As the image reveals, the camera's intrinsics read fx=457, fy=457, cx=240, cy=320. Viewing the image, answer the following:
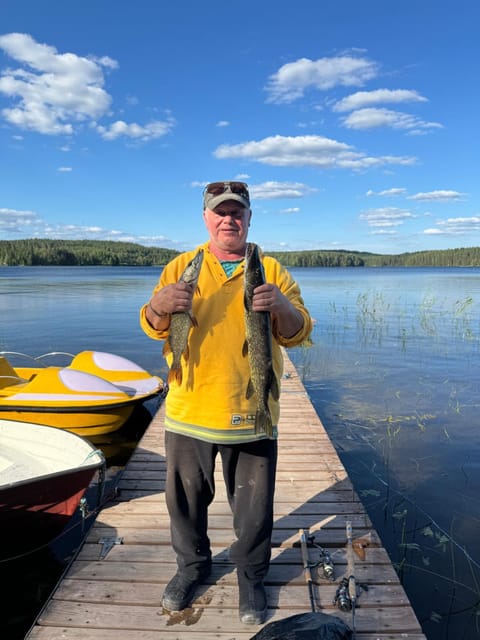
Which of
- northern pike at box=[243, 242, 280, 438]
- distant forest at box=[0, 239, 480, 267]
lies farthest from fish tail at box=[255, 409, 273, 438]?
distant forest at box=[0, 239, 480, 267]

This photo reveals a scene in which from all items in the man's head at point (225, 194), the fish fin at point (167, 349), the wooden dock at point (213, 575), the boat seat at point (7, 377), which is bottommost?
the wooden dock at point (213, 575)

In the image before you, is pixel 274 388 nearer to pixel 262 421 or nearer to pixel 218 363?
pixel 262 421

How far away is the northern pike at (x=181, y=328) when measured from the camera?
2822 mm

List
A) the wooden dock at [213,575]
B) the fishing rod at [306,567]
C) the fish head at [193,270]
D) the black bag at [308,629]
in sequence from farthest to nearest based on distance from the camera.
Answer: the fishing rod at [306,567] < the wooden dock at [213,575] < the fish head at [193,270] < the black bag at [308,629]

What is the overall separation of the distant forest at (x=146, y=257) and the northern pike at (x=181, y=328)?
104 metres

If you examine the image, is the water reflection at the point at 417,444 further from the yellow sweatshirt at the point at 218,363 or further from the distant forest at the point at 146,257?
the distant forest at the point at 146,257

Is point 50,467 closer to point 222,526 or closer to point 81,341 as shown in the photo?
point 222,526

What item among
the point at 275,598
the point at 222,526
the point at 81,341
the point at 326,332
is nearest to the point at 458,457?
the point at 222,526

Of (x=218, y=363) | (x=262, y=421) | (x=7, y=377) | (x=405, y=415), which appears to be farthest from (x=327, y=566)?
(x=7, y=377)

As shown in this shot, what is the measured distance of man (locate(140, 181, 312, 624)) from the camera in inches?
117

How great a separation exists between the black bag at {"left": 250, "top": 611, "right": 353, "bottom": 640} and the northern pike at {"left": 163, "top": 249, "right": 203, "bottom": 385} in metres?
1.63

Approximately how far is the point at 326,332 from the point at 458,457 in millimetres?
13080

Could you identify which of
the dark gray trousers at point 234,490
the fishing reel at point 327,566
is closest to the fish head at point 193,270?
the dark gray trousers at point 234,490

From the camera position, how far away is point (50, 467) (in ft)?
18.2
